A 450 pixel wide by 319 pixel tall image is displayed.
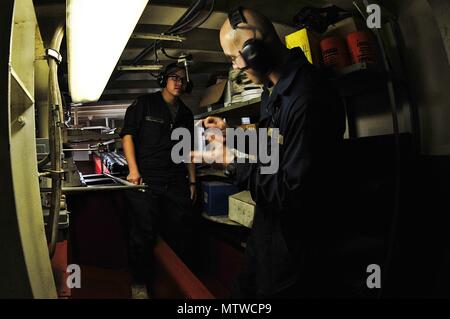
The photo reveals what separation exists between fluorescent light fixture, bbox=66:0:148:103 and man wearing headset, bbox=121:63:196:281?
2.67ft

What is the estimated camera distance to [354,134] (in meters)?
1.76

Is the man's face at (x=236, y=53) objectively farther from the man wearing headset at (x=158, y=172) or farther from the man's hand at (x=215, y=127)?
the man wearing headset at (x=158, y=172)

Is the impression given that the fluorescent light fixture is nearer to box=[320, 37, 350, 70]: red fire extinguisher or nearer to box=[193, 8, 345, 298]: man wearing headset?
box=[193, 8, 345, 298]: man wearing headset

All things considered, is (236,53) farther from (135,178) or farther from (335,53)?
(135,178)

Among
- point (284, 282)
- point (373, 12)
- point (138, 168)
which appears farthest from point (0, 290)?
point (138, 168)

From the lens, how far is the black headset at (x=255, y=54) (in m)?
1.15

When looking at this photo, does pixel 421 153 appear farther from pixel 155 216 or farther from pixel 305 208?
pixel 155 216

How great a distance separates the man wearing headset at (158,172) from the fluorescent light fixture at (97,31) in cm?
81

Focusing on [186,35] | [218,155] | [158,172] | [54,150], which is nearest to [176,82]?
[186,35]

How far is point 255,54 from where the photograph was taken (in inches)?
45.4

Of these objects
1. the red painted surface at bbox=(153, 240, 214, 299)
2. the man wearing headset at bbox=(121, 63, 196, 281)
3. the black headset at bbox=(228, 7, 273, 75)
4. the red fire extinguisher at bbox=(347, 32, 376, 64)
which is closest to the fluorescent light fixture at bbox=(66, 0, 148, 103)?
the black headset at bbox=(228, 7, 273, 75)

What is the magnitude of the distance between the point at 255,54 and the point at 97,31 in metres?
0.58

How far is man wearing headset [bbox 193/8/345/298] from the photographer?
1.00 metres

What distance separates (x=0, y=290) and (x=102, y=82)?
1.26 metres
